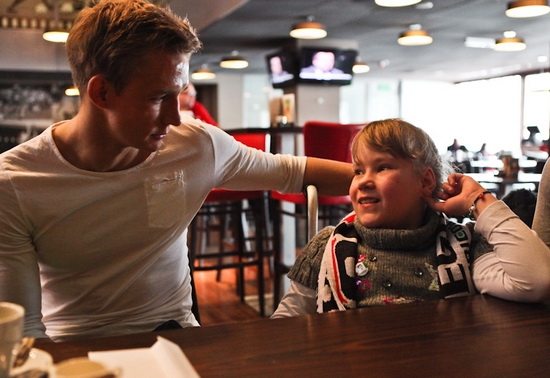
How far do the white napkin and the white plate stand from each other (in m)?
0.06

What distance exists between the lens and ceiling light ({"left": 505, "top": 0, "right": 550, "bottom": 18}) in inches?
214

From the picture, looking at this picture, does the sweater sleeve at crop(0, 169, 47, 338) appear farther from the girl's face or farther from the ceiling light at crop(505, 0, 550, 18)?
the ceiling light at crop(505, 0, 550, 18)

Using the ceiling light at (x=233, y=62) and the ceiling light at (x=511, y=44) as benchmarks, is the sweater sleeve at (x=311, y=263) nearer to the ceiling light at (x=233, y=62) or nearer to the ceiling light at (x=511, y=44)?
the ceiling light at (x=511, y=44)

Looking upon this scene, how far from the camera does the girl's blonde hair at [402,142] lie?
1.29m

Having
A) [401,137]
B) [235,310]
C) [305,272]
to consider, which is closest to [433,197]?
[401,137]

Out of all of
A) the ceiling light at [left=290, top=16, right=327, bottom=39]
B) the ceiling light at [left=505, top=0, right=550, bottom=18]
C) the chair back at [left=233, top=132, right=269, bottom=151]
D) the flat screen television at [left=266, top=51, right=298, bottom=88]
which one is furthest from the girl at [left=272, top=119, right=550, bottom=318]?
the flat screen television at [left=266, top=51, right=298, bottom=88]

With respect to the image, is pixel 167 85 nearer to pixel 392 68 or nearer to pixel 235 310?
pixel 235 310

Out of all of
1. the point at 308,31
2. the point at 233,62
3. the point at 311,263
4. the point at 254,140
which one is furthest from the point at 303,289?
the point at 233,62

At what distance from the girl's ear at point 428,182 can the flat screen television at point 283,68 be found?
733 cm

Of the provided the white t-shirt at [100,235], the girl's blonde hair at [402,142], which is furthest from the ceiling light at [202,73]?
the girl's blonde hair at [402,142]

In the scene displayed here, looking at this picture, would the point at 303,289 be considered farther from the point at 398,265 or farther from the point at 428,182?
the point at 428,182

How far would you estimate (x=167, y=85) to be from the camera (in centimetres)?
121

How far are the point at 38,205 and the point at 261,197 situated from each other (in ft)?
7.44

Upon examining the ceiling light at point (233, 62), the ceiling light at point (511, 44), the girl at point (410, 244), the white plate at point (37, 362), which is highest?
the white plate at point (37, 362)
